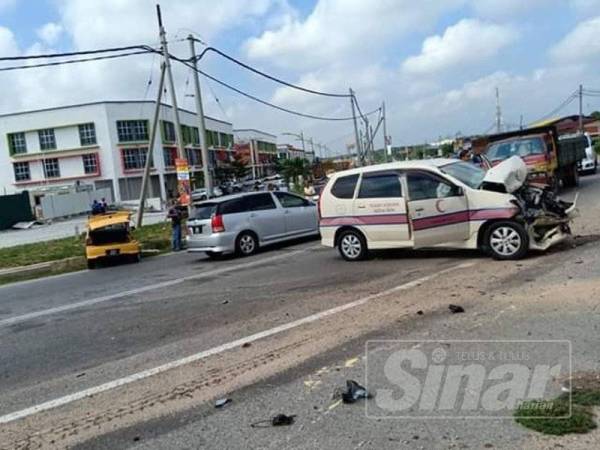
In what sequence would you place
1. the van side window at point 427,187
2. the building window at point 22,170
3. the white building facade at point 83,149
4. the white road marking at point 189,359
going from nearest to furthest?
the white road marking at point 189,359 → the van side window at point 427,187 → the white building facade at point 83,149 → the building window at point 22,170

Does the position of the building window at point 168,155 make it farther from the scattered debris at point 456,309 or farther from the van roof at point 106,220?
the scattered debris at point 456,309

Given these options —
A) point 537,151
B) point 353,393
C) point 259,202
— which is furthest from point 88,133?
point 353,393

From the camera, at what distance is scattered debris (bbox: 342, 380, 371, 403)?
4473 mm

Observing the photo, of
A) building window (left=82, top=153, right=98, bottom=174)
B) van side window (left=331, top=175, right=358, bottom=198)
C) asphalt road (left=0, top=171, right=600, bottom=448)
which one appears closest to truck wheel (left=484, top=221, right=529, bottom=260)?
asphalt road (left=0, top=171, right=600, bottom=448)

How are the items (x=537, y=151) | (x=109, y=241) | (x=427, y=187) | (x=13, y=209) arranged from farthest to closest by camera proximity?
(x=13, y=209) < (x=537, y=151) < (x=109, y=241) < (x=427, y=187)

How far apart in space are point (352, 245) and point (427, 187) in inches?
73.9

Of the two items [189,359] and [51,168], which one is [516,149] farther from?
[51,168]

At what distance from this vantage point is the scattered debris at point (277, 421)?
4188mm

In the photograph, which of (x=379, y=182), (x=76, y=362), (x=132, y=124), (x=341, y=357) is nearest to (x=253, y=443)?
(x=341, y=357)

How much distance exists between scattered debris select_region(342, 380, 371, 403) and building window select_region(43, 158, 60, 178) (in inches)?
2944

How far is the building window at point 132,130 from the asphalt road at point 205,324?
2422 inches

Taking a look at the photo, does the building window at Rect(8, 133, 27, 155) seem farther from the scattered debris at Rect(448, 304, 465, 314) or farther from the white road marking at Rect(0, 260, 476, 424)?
the scattered debris at Rect(448, 304, 465, 314)

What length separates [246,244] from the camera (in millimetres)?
14914

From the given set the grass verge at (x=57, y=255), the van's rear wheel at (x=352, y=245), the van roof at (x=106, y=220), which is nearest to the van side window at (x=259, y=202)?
the van roof at (x=106, y=220)
